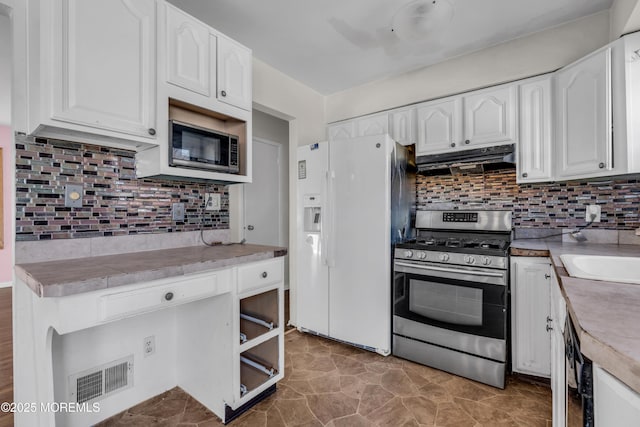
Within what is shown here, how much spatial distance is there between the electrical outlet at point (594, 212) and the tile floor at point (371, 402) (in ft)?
4.10

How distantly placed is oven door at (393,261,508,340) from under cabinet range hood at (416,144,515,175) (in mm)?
876

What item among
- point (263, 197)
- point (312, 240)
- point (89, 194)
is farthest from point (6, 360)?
point (263, 197)

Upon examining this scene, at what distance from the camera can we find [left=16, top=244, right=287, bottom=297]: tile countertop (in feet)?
3.43

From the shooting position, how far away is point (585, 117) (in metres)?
1.94

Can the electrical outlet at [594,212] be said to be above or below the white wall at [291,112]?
below

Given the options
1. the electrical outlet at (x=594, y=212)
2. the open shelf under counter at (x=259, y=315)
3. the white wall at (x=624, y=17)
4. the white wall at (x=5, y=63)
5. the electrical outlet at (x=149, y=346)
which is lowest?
the electrical outlet at (x=149, y=346)

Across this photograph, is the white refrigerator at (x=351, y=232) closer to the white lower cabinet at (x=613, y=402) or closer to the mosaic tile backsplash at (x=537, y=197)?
the mosaic tile backsplash at (x=537, y=197)

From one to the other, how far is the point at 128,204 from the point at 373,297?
5.98 feet

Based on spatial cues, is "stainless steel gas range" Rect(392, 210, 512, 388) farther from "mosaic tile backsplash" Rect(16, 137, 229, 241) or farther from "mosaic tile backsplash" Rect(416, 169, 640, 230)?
"mosaic tile backsplash" Rect(16, 137, 229, 241)

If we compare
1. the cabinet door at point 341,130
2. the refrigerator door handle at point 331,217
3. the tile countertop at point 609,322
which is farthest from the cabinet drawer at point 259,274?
the cabinet door at point 341,130

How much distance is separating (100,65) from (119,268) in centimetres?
94

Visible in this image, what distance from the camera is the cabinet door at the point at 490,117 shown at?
2297 mm

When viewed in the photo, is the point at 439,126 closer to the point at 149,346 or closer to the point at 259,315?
the point at 259,315

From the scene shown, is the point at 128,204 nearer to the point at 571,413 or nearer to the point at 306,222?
the point at 306,222
